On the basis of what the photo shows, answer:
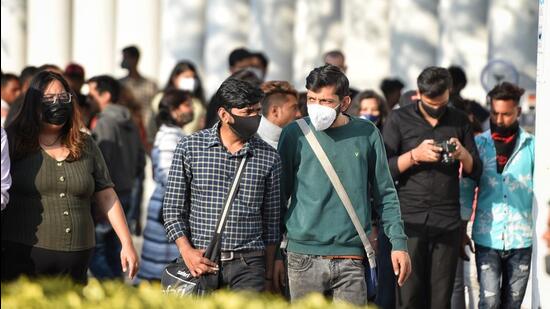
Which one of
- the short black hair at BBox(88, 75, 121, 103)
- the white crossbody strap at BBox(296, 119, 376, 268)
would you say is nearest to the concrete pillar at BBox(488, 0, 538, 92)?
the short black hair at BBox(88, 75, 121, 103)

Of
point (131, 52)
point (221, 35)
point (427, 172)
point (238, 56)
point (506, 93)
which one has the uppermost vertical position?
point (221, 35)

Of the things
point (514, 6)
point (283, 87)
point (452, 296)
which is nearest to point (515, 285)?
point (452, 296)

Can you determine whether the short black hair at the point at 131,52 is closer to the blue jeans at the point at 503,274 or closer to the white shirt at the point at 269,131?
the white shirt at the point at 269,131

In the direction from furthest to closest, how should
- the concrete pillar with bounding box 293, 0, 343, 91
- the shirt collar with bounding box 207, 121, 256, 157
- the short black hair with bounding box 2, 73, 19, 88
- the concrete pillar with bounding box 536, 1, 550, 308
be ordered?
the concrete pillar with bounding box 293, 0, 343, 91
the short black hair with bounding box 2, 73, 19, 88
the concrete pillar with bounding box 536, 1, 550, 308
the shirt collar with bounding box 207, 121, 256, 157

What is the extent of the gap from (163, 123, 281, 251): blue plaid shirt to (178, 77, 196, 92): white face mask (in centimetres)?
582

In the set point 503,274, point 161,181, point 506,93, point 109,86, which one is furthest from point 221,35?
point 503,274

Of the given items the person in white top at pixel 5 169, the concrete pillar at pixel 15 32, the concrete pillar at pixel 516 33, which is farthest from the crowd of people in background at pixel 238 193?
the concrete pillar at pixel 15 32

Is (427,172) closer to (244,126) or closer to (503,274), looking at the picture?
(503,274)

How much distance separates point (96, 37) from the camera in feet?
69.6

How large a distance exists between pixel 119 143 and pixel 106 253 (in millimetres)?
896

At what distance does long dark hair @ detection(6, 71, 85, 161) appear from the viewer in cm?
764

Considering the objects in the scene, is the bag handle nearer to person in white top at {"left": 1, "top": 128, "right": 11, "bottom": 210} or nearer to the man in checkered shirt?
the man in checkered shirt

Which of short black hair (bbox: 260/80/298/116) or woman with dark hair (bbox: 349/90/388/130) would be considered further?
woman with dark hair (bbox: 349/90/388/130)

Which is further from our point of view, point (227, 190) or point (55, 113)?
point (55, 113)
